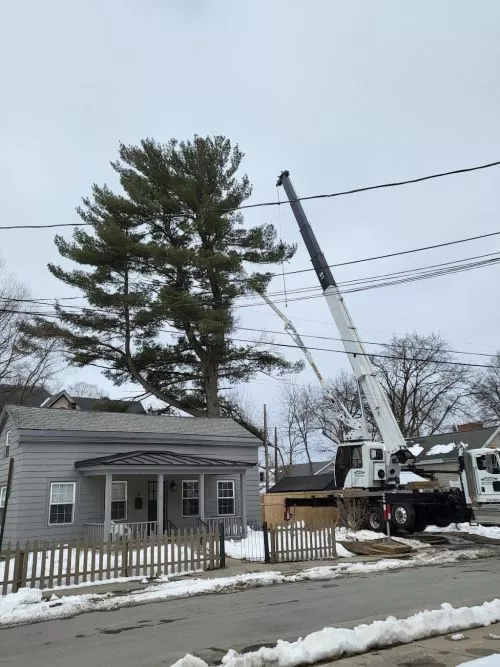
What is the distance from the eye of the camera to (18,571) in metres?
11.5

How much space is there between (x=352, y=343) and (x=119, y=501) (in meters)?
10.3

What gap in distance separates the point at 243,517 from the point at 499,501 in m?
9.45

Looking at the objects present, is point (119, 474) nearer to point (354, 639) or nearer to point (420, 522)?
point (420, 522)

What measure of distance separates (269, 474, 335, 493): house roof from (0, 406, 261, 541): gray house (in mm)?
3067

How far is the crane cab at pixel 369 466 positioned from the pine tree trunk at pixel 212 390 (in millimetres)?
12788

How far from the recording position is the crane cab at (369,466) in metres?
21.6

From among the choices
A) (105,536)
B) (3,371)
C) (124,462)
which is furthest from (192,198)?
(105,536)

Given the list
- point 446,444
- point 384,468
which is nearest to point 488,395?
point 446,444

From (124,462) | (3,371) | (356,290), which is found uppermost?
(3,371)

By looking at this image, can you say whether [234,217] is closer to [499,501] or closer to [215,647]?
[499,501]

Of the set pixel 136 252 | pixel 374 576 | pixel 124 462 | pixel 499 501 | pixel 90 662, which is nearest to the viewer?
pixel 90 662

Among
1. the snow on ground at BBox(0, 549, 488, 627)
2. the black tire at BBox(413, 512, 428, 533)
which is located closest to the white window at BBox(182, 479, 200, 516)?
the black tire at BBox(413, 512, 428, 533)

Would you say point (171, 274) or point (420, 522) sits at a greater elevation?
point (171, 274)

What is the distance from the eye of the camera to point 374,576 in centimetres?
1287
